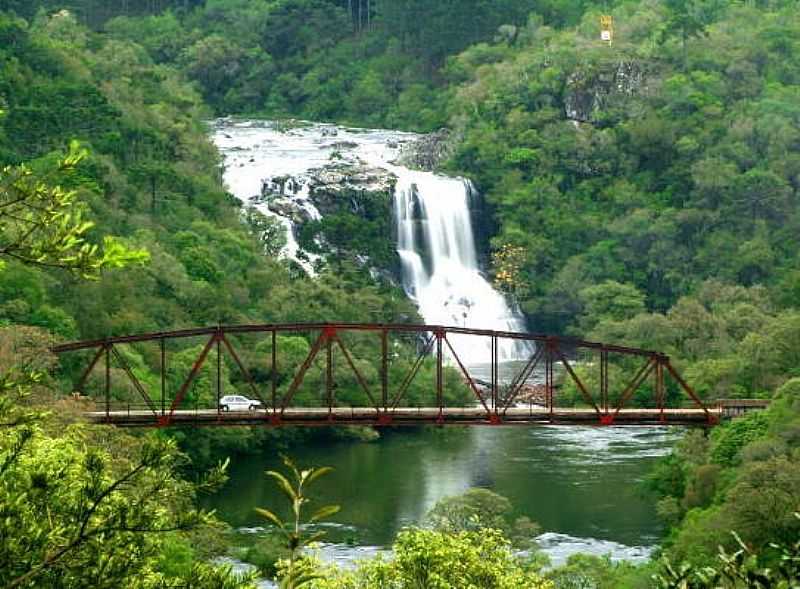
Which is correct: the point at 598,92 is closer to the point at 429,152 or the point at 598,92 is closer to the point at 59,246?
the point at 429,152

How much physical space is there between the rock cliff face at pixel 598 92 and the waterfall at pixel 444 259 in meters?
10.7

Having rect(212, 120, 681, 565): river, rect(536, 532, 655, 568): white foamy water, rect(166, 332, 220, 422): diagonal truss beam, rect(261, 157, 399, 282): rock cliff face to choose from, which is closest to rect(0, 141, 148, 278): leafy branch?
rect(212, 120, 681, 565): river

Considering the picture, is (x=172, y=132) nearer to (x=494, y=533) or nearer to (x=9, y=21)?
(x=9, y=21)

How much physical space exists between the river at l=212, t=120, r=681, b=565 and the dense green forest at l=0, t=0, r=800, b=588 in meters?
1.47

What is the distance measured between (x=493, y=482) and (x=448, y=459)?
5.57 m

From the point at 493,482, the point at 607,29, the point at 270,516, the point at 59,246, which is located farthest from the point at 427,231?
the point at 59,246

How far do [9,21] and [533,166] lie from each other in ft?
84.0

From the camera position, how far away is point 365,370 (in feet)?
221

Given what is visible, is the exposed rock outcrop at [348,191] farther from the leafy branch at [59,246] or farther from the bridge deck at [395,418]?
the leafy branch at [59,246]

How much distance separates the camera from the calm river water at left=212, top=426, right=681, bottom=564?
159 ft

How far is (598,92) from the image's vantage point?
330ft

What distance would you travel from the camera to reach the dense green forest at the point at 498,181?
47.3 metres

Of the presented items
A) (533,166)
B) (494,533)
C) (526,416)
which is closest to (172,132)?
(533,166)

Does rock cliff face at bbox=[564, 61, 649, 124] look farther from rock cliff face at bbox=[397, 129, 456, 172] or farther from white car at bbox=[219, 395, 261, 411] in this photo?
white car at bbox=[219, 395, 261, 411]
